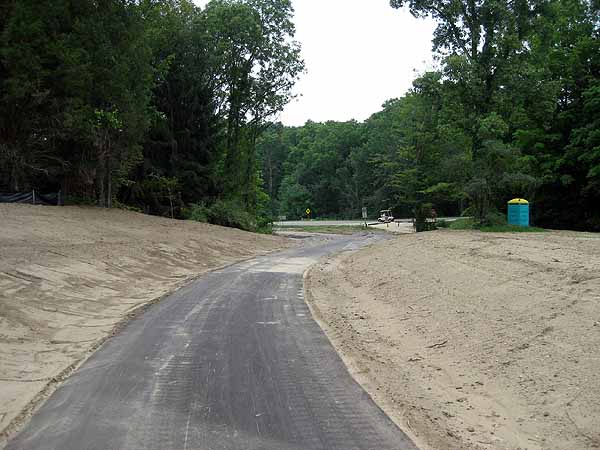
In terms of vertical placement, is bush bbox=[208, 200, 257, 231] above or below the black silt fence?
below

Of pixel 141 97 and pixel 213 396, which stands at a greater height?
pixel 141 97

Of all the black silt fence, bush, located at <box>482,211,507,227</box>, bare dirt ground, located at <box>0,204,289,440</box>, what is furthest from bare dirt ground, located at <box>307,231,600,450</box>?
the black silt fence

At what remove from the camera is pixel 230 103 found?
4653cm

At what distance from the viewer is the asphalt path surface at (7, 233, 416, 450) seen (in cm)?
546

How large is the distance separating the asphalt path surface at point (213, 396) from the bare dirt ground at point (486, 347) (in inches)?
22.9

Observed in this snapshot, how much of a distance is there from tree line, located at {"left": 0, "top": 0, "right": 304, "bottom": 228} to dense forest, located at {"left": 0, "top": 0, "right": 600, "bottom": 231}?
3.6 inches

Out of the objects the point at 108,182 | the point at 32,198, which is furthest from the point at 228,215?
the point at 32,198

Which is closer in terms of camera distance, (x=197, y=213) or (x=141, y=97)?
(x=141, y=97)

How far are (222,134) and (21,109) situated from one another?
69.9 feet

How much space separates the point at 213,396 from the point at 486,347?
4162mm

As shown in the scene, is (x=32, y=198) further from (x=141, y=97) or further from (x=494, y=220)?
(x=494, y=220)

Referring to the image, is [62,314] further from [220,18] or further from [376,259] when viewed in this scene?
[220,18]

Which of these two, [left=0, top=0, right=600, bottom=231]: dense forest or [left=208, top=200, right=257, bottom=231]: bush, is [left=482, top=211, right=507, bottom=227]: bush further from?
[left=208, top=200, right=257, bottom=231]: bush

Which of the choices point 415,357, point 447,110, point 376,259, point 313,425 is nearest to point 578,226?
point 447,110
